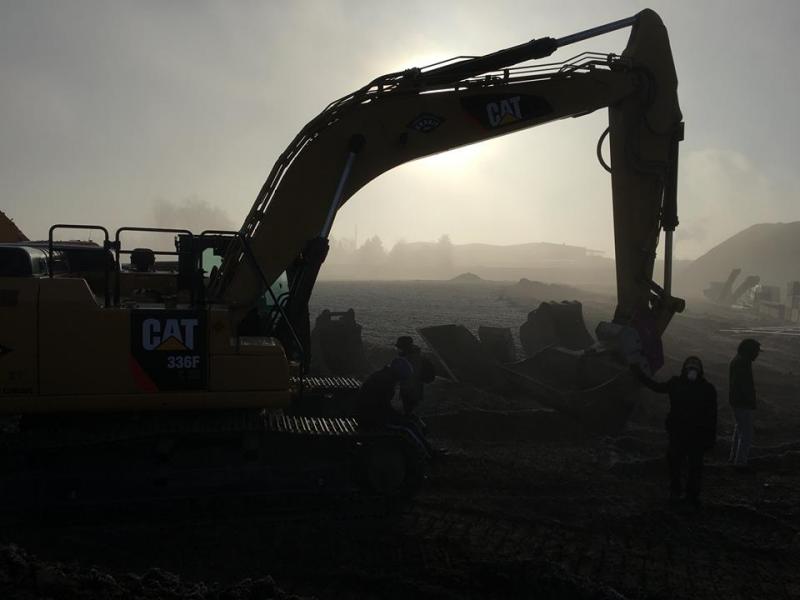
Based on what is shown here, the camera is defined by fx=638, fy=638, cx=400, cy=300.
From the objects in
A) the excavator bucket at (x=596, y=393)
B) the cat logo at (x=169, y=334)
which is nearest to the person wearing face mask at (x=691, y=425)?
the excavator bucket at (x=596, y=393)

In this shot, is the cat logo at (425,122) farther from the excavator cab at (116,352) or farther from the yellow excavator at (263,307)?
the excavator cab at (116,352)

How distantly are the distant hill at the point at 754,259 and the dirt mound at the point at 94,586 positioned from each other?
122759mm

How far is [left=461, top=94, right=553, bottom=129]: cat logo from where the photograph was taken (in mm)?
7523

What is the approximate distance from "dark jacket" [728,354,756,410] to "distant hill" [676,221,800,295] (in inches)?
4592

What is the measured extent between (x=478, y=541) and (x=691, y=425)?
2.90 meters

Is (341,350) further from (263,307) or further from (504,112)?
(504,112)

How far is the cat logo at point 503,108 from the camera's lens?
752 cm

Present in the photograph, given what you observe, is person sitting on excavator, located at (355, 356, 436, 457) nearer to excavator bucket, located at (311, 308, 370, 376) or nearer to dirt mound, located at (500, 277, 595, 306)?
excavator bucket, located at (311, 308, 370, 376)

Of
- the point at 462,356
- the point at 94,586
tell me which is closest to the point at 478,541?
the point at 94,586

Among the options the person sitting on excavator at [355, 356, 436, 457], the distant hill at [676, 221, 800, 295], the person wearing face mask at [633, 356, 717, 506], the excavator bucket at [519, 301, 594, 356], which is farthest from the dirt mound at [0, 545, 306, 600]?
the distant hill at [676, 221, 800, 295]

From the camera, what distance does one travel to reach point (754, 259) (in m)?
129

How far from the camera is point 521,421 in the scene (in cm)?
1032

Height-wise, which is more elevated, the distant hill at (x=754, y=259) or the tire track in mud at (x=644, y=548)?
the distant hill at (x=754, y=259)

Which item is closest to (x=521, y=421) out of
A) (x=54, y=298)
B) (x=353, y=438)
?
(x=353, y=438)
